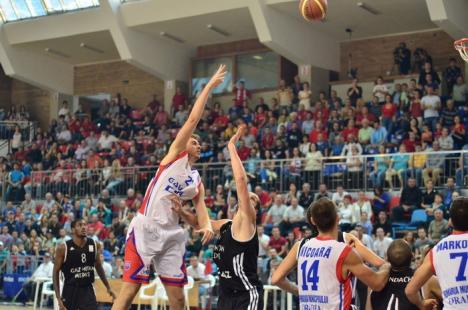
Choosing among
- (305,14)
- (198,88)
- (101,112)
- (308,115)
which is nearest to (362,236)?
(305,14)

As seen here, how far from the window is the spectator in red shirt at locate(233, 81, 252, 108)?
5.28 metres

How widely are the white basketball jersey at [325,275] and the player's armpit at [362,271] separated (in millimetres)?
35

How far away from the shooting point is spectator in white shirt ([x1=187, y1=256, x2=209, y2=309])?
17453mm

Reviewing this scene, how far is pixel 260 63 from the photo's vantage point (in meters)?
28.7

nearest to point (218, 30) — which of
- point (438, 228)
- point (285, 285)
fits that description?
point (438, 228)

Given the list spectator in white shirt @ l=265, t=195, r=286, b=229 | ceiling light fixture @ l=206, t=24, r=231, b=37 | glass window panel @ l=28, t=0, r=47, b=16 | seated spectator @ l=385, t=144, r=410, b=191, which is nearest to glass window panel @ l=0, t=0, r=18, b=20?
glass window panel @ l=28, t=0, r=47, b=16

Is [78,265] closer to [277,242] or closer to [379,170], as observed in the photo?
[277,242]

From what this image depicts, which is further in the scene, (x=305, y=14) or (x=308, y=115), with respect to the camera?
(x=308, y=115)

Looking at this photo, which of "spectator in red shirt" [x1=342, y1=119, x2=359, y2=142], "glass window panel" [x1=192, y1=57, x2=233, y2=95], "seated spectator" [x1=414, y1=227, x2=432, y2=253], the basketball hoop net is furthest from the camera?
"glass window panel" [x1=192, y1=57, x2=233, y2=95]

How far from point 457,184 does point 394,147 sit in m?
2.36

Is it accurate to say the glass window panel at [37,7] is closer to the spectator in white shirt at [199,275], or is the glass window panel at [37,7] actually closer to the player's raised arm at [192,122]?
the spectator in white shirt at [199,275]

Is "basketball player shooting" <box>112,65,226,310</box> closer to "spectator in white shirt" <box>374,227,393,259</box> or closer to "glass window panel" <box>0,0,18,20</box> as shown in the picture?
"spectator in white shirt" <box>374,227,393,259</box>

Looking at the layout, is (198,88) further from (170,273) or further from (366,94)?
(170,273)

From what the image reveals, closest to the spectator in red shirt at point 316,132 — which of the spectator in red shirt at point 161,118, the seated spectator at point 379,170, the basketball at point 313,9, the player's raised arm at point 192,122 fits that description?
the seated spectator at point 379,170
